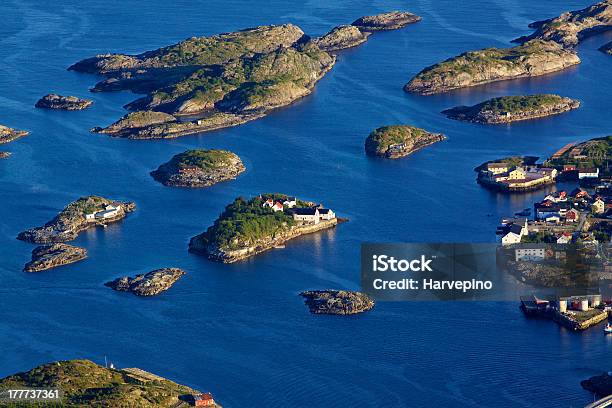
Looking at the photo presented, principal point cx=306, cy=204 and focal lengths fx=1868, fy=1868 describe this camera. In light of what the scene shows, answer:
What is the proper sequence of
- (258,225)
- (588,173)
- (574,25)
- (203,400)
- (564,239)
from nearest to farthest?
1. (203,400)
2. (564,239)
3. (258,225)
4. (588,173)
5. (574,25)

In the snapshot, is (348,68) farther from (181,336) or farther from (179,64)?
(181,336)

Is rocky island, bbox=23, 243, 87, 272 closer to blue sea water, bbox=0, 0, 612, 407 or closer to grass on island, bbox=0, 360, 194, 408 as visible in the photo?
blue sea water, bbox=0, 0, 612, 407

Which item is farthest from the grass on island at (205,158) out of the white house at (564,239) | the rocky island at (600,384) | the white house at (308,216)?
the rocky island at (600,384)

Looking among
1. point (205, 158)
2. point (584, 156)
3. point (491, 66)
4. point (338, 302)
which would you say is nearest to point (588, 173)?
point (584, 156)

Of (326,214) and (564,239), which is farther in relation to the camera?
(326,214)

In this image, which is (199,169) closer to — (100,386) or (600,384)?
(100,386)

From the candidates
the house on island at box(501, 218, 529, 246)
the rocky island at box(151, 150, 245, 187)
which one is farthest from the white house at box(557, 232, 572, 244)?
the rocky island at box(151, 150, 245, 187)

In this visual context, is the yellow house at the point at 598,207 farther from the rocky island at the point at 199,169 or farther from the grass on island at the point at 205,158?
the grass on island at the point at 205,158
